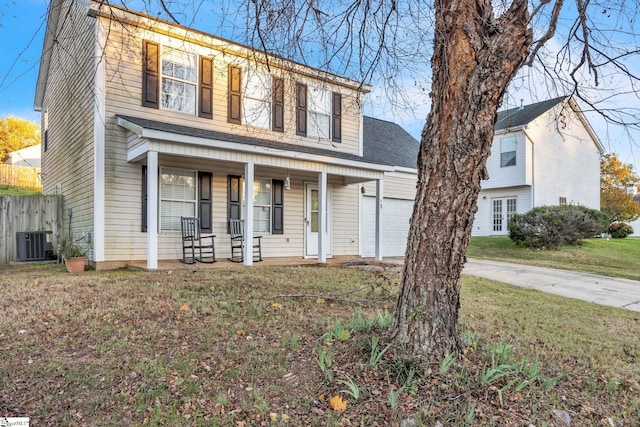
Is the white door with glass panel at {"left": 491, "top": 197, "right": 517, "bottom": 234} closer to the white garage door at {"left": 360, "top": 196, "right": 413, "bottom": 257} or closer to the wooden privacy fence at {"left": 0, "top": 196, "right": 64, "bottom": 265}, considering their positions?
the white garage door at {"left": 360, "top": 196, "right": 413, "bottom": 257}

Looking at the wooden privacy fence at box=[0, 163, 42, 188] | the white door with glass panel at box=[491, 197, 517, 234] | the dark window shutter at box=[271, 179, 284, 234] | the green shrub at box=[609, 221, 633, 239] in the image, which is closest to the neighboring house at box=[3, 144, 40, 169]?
A: the wooden privacy fence at box=[0, 163, 42, 188]

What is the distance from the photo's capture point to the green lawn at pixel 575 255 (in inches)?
440

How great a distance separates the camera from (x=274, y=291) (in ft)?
16.9

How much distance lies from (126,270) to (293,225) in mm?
4211

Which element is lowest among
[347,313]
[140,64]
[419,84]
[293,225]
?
[347,313]

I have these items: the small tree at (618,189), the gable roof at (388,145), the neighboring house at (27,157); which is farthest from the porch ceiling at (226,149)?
the neighboring house at (27,157)

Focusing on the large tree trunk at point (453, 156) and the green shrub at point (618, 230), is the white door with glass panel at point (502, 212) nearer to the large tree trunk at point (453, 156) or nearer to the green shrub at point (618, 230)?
the green shrub at point (618, 230)

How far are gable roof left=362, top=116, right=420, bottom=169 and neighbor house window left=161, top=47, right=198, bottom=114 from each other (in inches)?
213

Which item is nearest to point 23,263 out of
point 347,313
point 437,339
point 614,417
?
point 347,313

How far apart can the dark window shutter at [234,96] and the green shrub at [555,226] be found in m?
10.8

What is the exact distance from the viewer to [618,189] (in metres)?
23.7

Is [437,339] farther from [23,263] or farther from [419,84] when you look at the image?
[23,263]

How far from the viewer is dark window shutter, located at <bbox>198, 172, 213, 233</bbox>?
28.6 feet

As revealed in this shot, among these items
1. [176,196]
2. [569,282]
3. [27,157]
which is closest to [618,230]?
[569,282]
